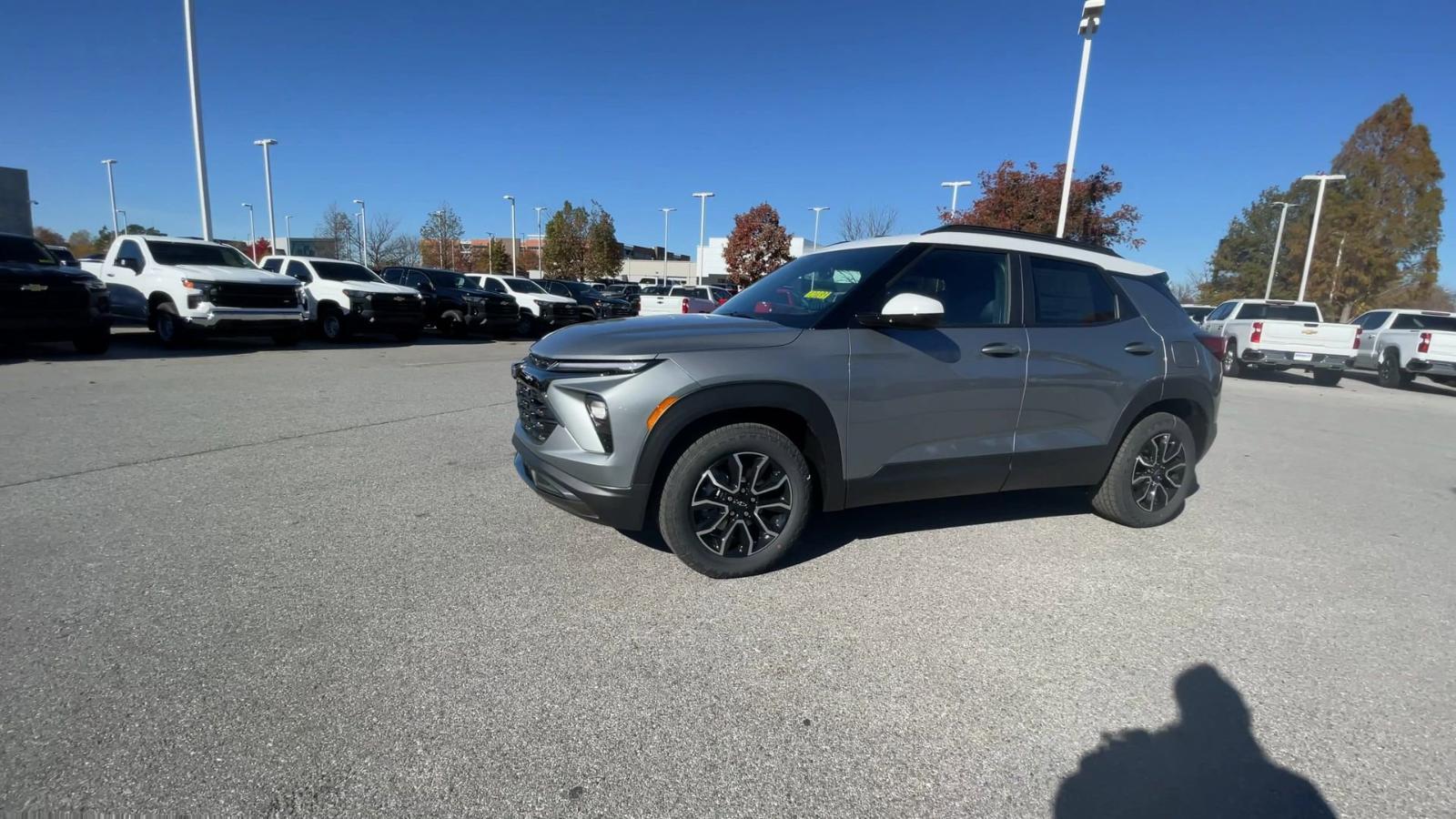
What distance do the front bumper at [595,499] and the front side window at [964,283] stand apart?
1.78 metres

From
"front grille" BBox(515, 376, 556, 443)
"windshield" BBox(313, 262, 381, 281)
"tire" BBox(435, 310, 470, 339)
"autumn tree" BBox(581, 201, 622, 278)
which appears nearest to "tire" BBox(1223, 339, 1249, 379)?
"front grille" BBox(515, 376, 556, 443)

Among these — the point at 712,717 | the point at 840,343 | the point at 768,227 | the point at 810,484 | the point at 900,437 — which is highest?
the point at 768,227

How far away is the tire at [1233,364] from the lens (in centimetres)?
1663

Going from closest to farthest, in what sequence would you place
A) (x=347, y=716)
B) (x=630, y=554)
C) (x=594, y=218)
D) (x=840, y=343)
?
(x=347, y=716), (x=840, y=343), (x=630, y=554), (x=594, y=218)

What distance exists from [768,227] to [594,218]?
21.0 meters

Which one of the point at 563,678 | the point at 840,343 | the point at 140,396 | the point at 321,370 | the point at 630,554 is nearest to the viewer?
the point at 563,678

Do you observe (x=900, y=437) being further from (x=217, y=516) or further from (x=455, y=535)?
(x=217, y=516)

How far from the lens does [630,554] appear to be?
381 centimetres

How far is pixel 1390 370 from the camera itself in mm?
16391

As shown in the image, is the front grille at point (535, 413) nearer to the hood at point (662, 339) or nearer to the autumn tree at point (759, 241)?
the hood at point (662, 339)

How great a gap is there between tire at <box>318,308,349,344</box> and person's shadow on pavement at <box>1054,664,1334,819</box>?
16.5 m

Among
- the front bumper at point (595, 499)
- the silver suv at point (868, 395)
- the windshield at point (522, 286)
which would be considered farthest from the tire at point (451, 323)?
the front bumper at point (595, 499)

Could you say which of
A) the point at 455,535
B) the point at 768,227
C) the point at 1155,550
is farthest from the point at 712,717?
the point at 768,227

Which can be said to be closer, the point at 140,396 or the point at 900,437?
the point at 900,437
